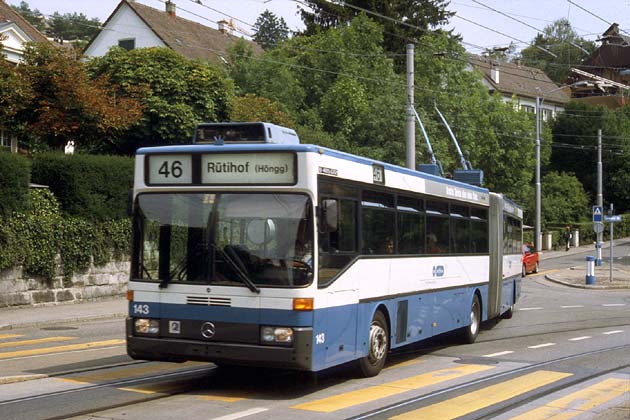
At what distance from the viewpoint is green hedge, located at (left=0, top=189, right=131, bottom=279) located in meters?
21.8

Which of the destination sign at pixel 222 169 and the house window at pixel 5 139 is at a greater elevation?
the house window at pixel 5 139

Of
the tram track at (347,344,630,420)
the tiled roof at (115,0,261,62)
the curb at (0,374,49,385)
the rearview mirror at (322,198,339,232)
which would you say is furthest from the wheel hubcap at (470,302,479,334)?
the tiled roof at (115,0,261,62)

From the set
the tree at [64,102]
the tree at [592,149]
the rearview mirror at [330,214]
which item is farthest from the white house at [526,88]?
the rearview mirror at [330,214]

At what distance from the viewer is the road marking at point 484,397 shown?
29.9 feet

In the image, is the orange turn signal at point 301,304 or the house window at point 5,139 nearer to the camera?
the orange turn signal at point 301,304

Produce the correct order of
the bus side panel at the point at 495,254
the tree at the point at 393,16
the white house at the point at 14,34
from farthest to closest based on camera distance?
the tree at the point at 393,16 → the white house at the point at 14,34 → the bus side panel at the point at 495,254

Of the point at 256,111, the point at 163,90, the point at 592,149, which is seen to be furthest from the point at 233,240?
the point at 592,149

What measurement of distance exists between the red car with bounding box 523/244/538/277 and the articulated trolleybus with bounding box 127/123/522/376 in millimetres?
34133

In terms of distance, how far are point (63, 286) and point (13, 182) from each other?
3157 mm

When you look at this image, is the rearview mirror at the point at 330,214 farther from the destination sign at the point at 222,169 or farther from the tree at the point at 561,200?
the tree at the point at 561,200

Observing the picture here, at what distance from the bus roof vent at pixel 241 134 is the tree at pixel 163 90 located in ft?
66.3

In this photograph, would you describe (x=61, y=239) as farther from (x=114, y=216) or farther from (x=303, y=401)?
(x=303, y=401)

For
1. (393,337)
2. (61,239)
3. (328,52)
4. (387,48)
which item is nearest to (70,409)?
(393,337)

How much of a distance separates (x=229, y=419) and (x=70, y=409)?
5.10 feet
